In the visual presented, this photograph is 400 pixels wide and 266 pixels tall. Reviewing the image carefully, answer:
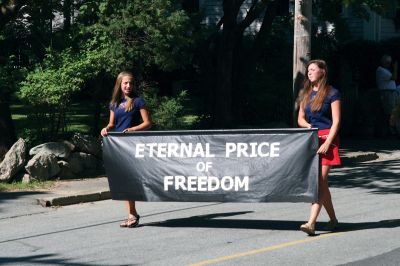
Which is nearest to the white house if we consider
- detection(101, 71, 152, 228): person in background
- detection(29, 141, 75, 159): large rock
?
detection(29, 141, 75, 159): large rock

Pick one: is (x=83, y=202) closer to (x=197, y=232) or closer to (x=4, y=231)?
(x=4, y=231)

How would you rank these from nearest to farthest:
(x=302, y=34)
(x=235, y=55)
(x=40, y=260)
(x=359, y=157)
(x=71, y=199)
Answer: (x=40, y=260) → (x=71, y=199) → (x=302, y=34) → (x=359, y=157) → (x=235, y=55)

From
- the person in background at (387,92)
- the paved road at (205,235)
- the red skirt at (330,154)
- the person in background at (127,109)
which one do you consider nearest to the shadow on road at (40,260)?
the paved road at (205,235)

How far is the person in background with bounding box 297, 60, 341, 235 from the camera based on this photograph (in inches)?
318

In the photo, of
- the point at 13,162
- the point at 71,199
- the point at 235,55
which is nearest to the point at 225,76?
the point at 235,55

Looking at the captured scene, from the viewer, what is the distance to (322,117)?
8156 mm

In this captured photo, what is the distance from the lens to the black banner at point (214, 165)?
8.27 meters

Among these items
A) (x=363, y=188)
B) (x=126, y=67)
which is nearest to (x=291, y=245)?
(x=363, y=188)

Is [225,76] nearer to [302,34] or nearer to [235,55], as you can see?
[235,55]

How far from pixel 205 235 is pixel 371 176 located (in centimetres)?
593

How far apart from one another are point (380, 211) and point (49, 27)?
7.98 metres

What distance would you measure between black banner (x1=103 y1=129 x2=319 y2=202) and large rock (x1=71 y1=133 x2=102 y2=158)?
457cm

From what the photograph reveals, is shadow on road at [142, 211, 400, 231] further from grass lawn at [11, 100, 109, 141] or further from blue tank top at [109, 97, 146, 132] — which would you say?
grass lawn at [11, 100, 109, 141]

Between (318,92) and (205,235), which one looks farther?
(205,235)
